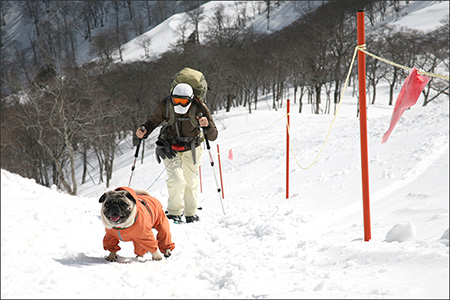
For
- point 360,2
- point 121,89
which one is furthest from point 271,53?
point 360,2

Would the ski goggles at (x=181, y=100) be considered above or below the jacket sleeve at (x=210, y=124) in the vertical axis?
above

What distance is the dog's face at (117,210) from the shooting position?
3.14 meters

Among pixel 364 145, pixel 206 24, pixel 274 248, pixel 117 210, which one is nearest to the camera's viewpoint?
pixel 117 210

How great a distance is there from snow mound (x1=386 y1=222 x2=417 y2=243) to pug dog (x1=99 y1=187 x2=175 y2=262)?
2153mm

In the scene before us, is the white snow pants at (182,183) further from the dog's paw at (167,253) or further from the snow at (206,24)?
the snow at (206,24)

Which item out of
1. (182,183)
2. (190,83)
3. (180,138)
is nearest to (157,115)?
(180,138)

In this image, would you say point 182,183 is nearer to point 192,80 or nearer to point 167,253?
point 192,80

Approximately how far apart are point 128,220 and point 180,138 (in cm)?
276

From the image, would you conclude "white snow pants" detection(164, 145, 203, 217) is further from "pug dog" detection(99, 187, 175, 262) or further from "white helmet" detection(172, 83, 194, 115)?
"pug dog" detection(99, 187, 175, 262)

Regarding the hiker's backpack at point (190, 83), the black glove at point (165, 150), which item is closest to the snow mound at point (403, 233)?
the hiker's backpack at point (190, 83)

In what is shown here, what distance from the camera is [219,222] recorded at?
19.1 ft

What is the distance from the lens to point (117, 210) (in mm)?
3131

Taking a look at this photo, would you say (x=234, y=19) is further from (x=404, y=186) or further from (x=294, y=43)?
(x=404, y=186)

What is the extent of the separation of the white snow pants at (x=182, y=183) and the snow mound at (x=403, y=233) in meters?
3.37
